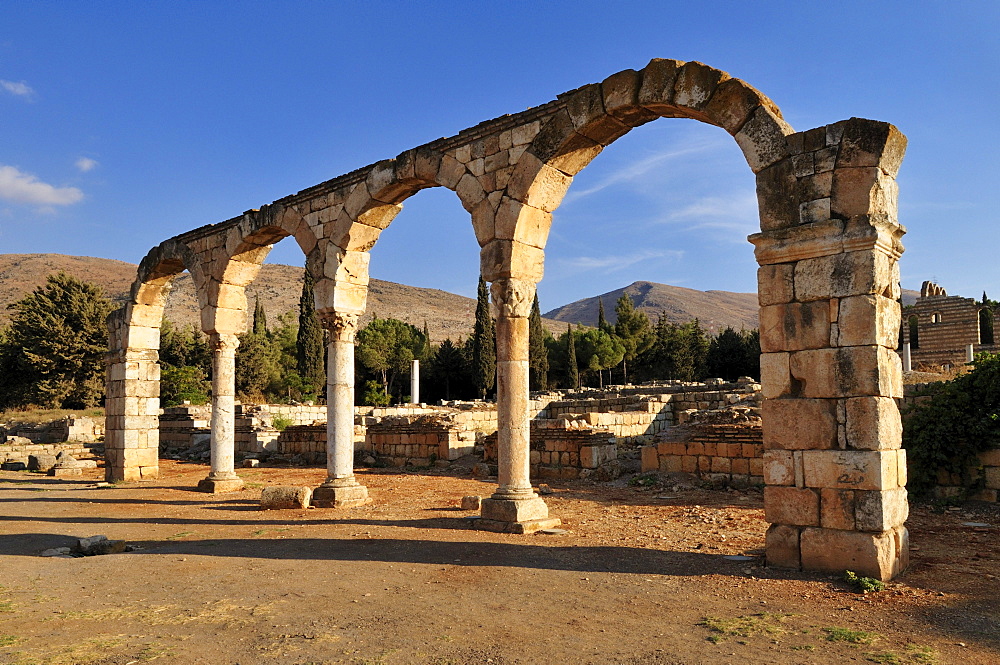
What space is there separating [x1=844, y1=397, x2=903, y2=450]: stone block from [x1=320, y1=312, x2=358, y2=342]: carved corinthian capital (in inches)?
287

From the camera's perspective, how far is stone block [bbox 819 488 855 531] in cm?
561

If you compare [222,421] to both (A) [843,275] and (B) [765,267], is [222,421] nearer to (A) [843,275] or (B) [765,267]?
(B) [765,267]

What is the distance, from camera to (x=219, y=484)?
12.6m

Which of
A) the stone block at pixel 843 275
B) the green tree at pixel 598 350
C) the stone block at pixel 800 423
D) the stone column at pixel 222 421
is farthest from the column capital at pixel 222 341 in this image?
the green tree at pixel 598 350

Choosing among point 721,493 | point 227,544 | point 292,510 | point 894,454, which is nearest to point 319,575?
point 227,544

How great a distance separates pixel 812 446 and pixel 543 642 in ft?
9.63

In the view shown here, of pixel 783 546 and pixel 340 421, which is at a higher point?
pixel 340 421

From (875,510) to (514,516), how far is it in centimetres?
394

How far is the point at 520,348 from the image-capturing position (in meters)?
8.59

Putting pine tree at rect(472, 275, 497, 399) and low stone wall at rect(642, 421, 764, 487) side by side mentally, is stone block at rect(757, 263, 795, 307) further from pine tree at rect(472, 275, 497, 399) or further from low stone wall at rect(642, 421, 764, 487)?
pine tree at rect(472, 275, 497, 399)

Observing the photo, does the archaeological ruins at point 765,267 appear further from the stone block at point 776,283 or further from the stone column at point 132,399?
the stone column at point 132,399

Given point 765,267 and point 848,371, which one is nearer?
point 848,371

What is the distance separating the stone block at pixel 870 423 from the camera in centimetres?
559

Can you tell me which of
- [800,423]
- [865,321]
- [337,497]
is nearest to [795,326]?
[865,321]
